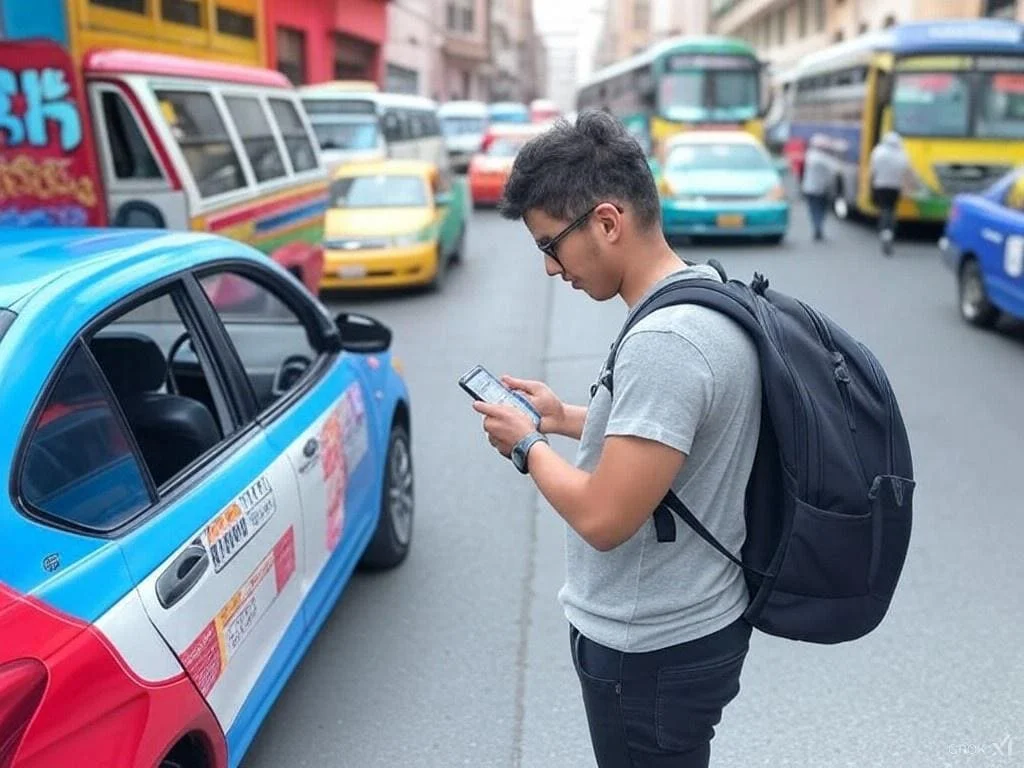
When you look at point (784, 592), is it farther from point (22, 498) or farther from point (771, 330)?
point (22, 498)

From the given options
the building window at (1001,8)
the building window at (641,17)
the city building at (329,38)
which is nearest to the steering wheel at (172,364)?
the city building at (329,38)

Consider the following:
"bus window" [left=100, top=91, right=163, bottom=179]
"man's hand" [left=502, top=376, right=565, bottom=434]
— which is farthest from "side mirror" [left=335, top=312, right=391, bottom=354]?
"bus window" [left=100, top=91, right=163, bottom=179]

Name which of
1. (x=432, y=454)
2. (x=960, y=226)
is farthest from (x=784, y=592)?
(x=960, y=226)

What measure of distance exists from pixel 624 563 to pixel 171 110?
6.25 metres

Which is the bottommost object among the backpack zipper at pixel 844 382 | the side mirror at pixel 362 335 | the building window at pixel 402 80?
the side mirror at pixel 362 335

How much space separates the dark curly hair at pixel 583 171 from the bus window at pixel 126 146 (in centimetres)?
563

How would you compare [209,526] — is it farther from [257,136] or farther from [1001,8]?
[1001,8]

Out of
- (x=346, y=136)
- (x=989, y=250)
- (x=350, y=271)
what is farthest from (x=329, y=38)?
(x=989, y=250)

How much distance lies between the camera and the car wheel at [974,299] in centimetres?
934

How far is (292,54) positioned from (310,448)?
27694 mm

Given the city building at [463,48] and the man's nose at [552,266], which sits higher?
the city building at [463,48]

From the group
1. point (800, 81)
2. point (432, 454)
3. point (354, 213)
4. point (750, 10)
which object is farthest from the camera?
point (750, 10)

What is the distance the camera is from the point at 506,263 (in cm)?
1503

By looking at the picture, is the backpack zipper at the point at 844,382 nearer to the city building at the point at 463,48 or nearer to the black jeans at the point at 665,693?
the black jeans at the point at 665,693
